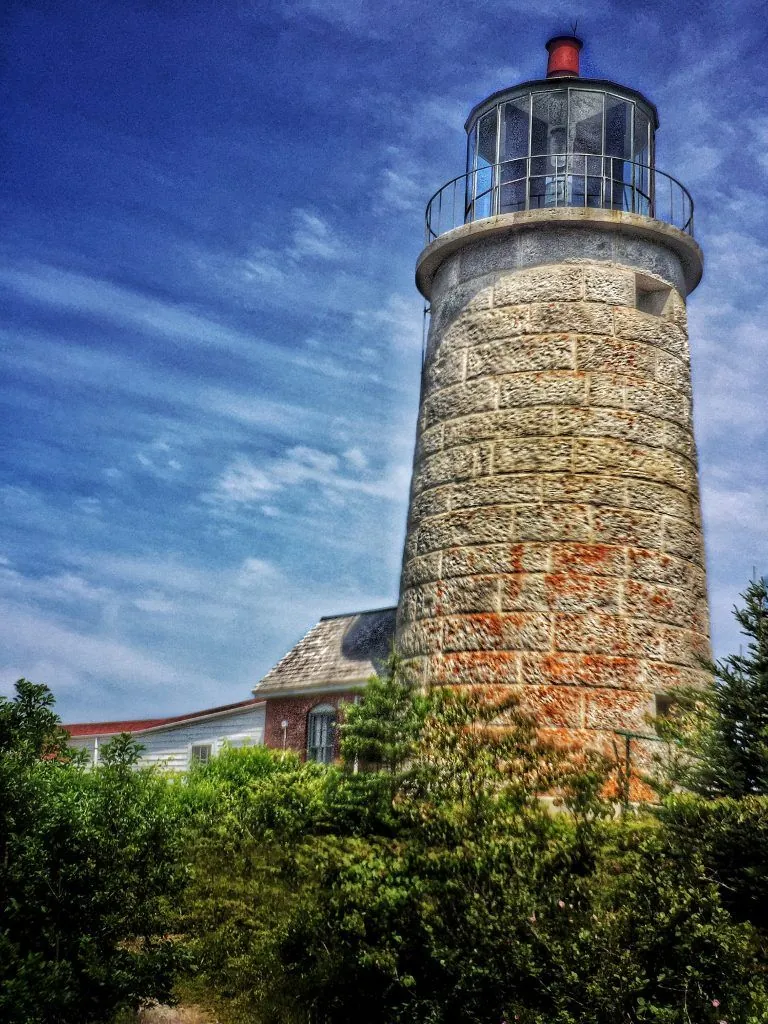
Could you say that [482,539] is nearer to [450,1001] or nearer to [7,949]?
[450,1001]

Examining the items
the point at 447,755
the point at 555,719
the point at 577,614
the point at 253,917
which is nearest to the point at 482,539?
the point at 577,614

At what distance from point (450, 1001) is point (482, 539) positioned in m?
5.39

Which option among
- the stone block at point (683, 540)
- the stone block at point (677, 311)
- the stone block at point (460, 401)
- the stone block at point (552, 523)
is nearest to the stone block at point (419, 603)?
the stone block at point (552, 523)

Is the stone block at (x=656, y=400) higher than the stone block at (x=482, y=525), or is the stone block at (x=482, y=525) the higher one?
the stone block at (x=656, y=400)

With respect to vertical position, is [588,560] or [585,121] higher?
[585,121]

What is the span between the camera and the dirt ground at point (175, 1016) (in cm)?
958

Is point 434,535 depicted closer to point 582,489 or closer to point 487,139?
point 582,489

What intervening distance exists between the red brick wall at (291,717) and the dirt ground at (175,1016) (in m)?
10.5

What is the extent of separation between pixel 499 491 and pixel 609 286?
2830mm

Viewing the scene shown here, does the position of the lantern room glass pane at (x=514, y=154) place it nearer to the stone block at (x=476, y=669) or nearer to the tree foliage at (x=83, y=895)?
the stone block at (x=476, y=669)

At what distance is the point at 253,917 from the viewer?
31.7ft

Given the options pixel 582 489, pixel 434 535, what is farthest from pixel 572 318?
pixel 434 535

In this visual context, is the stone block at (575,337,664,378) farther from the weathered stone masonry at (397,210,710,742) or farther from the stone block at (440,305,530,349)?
the stone block at (440,305,530,349)

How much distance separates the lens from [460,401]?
1293cm
